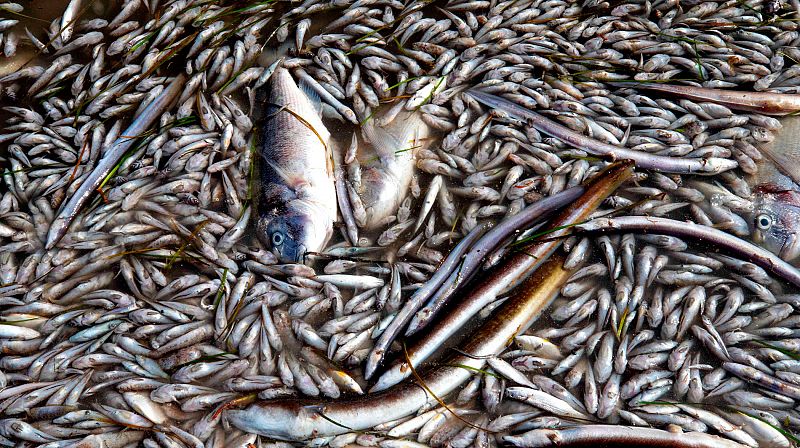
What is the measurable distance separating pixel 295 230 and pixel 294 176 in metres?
0.40

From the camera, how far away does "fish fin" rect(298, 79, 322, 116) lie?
4625 mm

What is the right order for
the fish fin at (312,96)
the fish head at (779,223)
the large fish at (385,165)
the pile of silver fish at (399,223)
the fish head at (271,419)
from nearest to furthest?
the fish head at (271,419) → the pile of silver fish at (399,223) → the fish head at (779,223) → the large fish at (385,165) → the fish fin at (312,96)

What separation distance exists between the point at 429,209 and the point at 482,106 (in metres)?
0.95

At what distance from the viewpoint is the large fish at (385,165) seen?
172 inches

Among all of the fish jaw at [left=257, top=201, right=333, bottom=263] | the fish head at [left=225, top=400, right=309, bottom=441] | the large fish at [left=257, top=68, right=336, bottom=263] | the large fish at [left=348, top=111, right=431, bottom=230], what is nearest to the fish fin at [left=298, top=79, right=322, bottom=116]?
the large fish at [left=257, top=68, right=336, bottom=263]

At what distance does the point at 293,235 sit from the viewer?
13.7 feet

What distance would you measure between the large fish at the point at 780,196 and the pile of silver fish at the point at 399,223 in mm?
17

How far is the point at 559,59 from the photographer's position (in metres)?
4.77

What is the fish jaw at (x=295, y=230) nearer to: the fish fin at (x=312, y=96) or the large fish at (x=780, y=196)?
the fish fin at (x=312, y=96)

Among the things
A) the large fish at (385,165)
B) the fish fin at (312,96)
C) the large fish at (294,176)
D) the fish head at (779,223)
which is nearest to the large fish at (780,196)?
the fish head at (779,223)

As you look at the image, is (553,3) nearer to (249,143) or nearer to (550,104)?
(550,104)

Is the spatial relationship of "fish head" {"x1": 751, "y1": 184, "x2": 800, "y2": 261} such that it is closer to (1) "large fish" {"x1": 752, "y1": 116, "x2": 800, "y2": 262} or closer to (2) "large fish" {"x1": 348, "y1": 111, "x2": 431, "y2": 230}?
(1) "large fish" {"x1": 752, "y1": 116, "x2": 800, "y2": 262}

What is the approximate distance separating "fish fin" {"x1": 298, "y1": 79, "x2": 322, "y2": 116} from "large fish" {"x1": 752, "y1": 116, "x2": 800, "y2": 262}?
10.8ft

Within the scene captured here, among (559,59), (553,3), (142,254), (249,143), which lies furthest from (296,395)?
(553,3)
